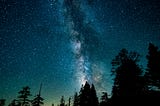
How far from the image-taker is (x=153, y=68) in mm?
27844

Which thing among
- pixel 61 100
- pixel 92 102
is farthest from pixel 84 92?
pixel 61 100

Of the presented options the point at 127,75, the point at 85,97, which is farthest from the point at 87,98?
the point at 127,75

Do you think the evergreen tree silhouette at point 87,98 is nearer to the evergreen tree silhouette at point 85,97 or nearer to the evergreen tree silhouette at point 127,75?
the evergreen tree silhouette at point 85,97

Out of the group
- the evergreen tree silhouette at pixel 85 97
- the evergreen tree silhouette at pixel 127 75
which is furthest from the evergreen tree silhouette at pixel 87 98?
the evergreen tree silhouette at pixel 127 75

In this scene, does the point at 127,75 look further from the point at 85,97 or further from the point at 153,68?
the point at 85,97

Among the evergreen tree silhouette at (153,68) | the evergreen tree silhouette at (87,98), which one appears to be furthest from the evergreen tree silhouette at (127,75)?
the evergreen tree silhouette at (87,98)

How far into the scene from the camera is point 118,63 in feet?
103

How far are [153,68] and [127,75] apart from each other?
4915 millimetres

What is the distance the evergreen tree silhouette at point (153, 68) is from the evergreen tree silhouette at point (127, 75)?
4.92 ft

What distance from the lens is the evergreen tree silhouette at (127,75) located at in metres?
26.8

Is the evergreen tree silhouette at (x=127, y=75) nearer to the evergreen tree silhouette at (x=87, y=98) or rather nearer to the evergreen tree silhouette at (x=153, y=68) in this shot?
the evergreen tree silhouette at (x=153, y=68)

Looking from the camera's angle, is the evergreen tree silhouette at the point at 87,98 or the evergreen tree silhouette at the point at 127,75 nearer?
the evergreen tree silhouette at the point at 127,75

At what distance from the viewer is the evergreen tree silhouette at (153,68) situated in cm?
2742

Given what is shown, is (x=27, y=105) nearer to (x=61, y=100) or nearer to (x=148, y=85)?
(x=148, y=85)
